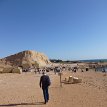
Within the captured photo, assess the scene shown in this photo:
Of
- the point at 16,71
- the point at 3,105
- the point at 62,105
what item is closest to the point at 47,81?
the point at 62,105

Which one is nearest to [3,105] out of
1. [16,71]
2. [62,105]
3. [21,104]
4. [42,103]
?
[21,104]

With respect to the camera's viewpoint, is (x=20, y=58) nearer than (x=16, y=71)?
No

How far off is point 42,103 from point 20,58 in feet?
266

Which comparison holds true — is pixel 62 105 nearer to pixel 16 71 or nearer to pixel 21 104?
pixel 21 104

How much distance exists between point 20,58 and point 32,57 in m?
4.53

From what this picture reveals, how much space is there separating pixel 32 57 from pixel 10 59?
8837mm

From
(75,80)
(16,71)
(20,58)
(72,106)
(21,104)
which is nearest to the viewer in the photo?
(72,106)

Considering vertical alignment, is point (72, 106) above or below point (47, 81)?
below

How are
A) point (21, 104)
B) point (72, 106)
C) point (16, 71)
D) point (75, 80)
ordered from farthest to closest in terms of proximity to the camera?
1. point (16, 71)
2. point (75, 80)
3. point (21, 104)
4. point (72, 106)

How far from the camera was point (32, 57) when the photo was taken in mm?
94062

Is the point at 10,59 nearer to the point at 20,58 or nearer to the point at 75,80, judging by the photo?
the point at 20,58

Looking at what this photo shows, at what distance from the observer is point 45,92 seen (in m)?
12.4

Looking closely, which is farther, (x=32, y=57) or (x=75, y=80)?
(x=32, y=57)

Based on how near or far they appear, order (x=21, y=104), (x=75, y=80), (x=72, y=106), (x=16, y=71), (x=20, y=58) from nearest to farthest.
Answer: (x=72, y=106)
(x=21, y=104)
(x=75, y=80)
(x=16, y=71)
(x=20, y=58)
